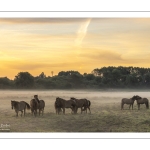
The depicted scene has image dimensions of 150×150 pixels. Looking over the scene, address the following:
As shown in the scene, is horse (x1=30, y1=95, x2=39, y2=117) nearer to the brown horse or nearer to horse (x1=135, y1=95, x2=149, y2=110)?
the brown horse

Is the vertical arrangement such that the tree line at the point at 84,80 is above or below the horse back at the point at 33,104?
above

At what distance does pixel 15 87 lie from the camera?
784 centimetres

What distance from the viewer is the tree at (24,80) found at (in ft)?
25.7

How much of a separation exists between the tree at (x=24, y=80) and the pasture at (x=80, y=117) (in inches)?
4.0

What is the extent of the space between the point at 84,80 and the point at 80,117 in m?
0.63

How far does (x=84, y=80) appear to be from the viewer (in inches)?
311

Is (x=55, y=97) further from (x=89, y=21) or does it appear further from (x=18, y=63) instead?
(x=89, y=21)

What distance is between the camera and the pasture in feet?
25.8
